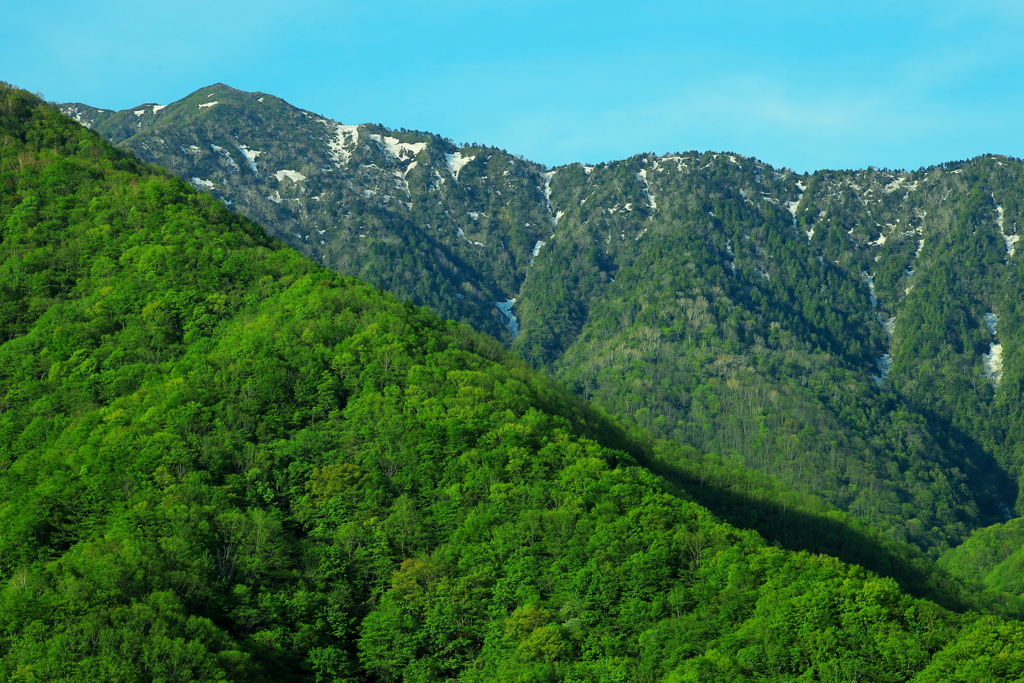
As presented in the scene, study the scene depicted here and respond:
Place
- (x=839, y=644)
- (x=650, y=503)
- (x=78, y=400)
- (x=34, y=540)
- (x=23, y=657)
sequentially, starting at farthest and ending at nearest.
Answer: (x=78, y=400)
(x=650, y=503)
(x=34, y=540)
(x=839, y=644)
(x=23, y=657)

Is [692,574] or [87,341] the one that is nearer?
[692,574]

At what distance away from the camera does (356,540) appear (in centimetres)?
14275

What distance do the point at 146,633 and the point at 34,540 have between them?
26.5 m

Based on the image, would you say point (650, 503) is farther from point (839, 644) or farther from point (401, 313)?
point (401, 313)

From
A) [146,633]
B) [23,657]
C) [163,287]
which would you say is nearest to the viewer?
[23,657]

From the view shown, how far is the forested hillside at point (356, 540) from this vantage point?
117 metres

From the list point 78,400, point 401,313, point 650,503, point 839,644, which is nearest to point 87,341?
point 78,400

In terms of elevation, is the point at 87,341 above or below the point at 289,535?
above

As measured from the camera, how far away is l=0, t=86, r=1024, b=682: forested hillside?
4609 inches

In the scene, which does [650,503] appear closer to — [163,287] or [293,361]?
[293,361]

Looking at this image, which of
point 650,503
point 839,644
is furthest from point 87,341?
point 839,644

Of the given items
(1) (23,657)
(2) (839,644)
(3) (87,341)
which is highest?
(3) (87,341)

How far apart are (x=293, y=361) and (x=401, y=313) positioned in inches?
1209

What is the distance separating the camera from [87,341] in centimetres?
17712
